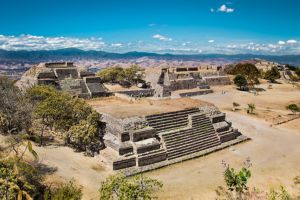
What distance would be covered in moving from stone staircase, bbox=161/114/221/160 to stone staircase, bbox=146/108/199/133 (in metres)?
0.48

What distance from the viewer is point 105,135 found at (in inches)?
746

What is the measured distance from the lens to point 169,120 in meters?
20.0

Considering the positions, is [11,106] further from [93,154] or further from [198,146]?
[198,146]

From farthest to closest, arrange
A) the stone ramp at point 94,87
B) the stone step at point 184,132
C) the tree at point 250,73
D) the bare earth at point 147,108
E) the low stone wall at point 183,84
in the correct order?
the tree at point 250,73 < the low stone wall at point 183,84 < the stone ramp at point 94,87 < the bare earth at point 147,108 < the stone step at point 184,132

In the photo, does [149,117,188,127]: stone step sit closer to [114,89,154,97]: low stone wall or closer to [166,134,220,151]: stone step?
[166,134,220,151]: stone step

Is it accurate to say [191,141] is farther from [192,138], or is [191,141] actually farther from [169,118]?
[169,118]

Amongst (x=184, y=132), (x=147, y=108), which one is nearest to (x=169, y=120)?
(x=184, y=132)

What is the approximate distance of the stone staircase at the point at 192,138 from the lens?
1852cm

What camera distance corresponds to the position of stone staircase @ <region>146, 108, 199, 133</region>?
62.9 ft

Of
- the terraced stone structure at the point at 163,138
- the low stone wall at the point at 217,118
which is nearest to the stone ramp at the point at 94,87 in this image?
the terraced stone structure at the point at 163,138

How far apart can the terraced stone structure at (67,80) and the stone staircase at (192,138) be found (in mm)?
14381

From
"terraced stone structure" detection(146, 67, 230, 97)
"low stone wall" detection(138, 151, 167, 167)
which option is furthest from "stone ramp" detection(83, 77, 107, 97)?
"low stone wall" detection(138, 151, 167, 167)

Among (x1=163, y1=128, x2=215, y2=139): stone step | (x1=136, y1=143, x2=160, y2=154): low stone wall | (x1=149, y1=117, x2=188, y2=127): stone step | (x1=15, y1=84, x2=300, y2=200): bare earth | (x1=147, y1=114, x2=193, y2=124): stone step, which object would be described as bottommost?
(x1=15, y1=84, x2=300, y2=200): bare earth

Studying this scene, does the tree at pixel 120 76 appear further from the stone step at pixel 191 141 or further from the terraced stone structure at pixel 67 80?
the stone step at pixel 191 141
